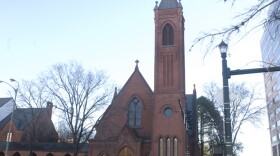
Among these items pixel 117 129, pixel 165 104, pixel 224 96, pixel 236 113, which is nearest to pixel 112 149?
pixel 117 129

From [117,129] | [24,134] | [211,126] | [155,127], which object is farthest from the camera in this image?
[24,134]

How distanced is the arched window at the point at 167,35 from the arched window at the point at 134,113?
781 cm

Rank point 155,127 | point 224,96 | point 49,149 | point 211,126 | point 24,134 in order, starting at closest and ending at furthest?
point 224,96 < point 155,127 < point 49,149 < point 211,126 < point 24,134

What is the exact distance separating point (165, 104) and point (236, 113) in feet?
26.9

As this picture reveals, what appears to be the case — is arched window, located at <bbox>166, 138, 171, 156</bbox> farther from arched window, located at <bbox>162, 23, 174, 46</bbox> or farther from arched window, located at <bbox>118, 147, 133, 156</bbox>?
arched window, located at <bbox>162, 23, 174, 46</bbox>

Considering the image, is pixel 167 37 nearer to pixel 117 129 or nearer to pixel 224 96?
pixel 117 129

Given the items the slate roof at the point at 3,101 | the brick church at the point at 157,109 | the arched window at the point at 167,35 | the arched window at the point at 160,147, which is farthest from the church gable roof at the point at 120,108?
the slate roof at the point at 3,101

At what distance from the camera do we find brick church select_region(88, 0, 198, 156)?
119 feet

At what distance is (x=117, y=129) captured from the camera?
1554 inches

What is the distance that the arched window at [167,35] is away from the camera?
1575 inches

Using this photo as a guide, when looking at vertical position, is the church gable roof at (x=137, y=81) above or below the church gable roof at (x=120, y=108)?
above

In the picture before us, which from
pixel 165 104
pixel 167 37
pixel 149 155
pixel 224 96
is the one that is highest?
pixel 167 37

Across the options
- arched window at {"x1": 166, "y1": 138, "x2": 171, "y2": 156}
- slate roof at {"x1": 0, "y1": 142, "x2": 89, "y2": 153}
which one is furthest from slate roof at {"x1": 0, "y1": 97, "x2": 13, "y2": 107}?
arched window at {"x1": 166, "y1": 138, "x2": 171, "y2": 156}

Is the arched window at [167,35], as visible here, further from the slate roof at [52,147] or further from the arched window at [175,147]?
the slate roof at [52,147]
